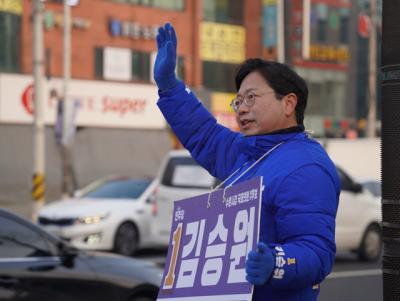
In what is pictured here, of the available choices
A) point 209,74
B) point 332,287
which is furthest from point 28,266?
point 209,74

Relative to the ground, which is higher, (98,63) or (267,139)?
(98,63)

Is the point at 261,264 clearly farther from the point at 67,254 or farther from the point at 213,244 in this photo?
the point at 67,254

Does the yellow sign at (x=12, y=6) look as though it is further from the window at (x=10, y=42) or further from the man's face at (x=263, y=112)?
the man's face at (x=263, y=112)

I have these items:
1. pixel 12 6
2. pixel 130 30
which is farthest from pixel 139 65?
pixel 12 6

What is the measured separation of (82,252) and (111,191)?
9585mm

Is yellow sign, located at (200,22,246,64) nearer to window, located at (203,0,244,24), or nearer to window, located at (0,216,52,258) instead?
window, located at (203,0,244,24)

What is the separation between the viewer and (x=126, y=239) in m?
16.6

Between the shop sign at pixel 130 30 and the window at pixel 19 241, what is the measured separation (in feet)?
104

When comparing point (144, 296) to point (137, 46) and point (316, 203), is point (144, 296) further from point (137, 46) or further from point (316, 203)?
point (137, 46)

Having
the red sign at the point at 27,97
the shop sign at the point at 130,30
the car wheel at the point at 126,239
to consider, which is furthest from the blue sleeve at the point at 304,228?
the shop sign at the point at 130,30

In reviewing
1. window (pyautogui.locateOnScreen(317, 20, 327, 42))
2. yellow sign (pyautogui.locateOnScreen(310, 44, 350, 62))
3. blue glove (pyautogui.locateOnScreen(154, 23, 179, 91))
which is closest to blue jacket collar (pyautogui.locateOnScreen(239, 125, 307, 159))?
blue glove (pyautogui.locateOnScreen(154, 23, 179, 91))

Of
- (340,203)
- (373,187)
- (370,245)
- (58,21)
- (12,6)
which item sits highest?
(12,6)

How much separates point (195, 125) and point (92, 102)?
111ft

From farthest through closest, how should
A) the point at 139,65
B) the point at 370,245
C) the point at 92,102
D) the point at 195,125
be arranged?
the point at 139,65
the point at 92,102
the point at 370,245
the point at 195,125
